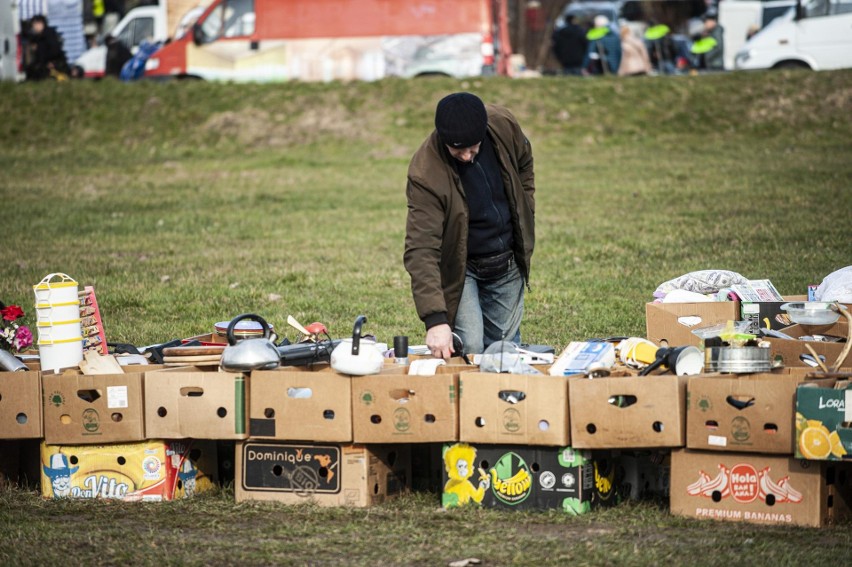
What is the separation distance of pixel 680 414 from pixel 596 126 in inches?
599

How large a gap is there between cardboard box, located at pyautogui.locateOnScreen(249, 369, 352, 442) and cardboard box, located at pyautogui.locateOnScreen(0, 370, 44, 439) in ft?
3.23

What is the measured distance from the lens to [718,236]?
12094 millimetres

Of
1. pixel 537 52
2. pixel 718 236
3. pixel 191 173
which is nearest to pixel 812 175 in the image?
pixel 718 236

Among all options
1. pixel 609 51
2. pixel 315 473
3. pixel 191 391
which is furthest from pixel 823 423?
pixel 609 51

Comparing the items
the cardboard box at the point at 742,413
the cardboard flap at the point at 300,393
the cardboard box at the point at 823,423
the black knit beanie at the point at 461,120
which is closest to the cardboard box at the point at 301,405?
the cardboard flap at the point at 300,393

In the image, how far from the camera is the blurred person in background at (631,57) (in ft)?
74.6

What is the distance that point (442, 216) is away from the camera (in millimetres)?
5285

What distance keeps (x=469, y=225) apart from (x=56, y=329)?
202 centimetres

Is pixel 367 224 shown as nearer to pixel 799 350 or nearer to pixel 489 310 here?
pixel 489 310

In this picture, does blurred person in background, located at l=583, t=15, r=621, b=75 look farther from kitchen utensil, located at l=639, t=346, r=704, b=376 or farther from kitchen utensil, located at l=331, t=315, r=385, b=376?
kitchen utensil, located at l=331, t=315, r=385, b=376

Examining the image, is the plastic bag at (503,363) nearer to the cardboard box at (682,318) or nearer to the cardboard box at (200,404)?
the cardboard box at (200,404)

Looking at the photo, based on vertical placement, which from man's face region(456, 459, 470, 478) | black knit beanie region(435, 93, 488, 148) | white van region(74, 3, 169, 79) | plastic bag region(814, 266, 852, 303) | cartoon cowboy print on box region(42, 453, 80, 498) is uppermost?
white van region(74, 3, 169, 79)

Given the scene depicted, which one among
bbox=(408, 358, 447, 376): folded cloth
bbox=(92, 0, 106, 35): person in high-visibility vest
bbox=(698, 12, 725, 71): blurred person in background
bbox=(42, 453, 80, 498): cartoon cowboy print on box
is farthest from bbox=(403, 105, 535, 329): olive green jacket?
bbox=(92, 0, 106, 35): person in high-visibility vest

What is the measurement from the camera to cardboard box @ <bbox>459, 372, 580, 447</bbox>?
4.66 meters
